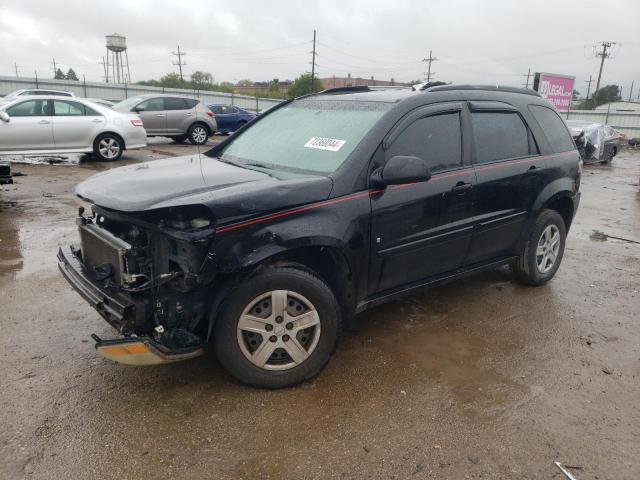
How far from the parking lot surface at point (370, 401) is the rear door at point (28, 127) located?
24.5 feet

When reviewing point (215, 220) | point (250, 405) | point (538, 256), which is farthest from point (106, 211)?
point (538, 256)

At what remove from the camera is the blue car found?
818 inches

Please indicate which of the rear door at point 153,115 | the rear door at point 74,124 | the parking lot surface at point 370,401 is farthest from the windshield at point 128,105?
the parking lot surface at point 370,401

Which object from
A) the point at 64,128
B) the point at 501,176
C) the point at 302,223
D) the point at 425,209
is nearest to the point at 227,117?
the point at 64,128

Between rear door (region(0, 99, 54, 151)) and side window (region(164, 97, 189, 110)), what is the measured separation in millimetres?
5283

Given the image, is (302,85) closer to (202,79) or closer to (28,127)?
(202,79)

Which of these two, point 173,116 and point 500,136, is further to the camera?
point 173,116

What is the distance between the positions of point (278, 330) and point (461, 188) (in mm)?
1787

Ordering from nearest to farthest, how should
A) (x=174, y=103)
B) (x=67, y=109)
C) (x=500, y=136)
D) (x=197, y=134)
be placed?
(x=500, y=136), (x=67, y=109), (x=174, y=103), (x=197, y=134)

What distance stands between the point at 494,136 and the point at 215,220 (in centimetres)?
262

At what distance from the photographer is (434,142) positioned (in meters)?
3.73

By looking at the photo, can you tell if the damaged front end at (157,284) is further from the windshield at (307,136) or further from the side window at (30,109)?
the side window at (30,109)

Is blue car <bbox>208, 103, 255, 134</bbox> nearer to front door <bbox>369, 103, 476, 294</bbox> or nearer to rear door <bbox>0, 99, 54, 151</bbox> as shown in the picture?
rear door <bbox>0, 99, 54, 151</bbox>

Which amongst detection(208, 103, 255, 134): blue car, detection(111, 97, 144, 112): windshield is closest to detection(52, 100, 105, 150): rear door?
detection(111, 97, 144, 112): windshield
